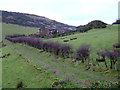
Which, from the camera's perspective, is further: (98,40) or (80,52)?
(98,40)

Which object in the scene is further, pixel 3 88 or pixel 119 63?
pixel 119 63

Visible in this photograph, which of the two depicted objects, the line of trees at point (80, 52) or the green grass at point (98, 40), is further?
the green grass at point (98, 40)

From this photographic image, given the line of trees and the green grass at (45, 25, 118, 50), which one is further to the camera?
the green grass at (45, 25, 118, 50)

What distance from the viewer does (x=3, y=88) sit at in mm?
16094

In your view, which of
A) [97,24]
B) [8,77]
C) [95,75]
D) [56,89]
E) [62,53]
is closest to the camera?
[56,89]

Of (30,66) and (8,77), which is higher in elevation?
(30,66)

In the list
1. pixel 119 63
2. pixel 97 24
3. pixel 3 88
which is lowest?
pixel 3 88

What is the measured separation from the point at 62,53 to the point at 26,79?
12558mm

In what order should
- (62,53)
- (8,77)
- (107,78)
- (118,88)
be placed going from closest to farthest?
(118,88) < (107,78) < (8,77) < (62,53)

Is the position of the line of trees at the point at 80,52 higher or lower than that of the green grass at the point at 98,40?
lower

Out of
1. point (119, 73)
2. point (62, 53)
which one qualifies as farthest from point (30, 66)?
point (119, 73)

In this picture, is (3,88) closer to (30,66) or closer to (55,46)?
(30,66)

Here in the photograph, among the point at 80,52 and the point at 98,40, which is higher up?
the point at 98,40

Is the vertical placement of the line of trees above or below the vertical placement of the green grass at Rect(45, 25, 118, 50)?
below
